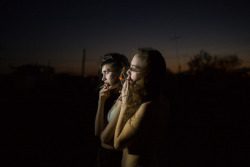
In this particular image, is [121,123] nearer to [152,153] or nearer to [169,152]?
[152,153]

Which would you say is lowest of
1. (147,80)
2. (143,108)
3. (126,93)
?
(143,108)

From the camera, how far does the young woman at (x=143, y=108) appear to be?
1.35 m

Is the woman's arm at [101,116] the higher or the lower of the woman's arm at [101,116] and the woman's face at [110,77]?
the lower

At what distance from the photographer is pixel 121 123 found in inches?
55.4

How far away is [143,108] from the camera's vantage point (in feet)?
4.34

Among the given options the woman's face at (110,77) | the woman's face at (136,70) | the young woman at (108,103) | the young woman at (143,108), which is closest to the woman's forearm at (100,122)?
the young woman at (108,103)

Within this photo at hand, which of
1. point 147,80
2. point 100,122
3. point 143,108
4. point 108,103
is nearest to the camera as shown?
point 143,108

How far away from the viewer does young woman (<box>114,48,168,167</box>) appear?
4.44 feet

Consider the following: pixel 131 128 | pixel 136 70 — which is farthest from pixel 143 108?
pixel 136 70

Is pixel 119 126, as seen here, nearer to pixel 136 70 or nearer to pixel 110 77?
pixel 136 70

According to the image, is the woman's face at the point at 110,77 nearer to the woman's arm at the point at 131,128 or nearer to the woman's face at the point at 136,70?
the woman's face at the point at 136,70

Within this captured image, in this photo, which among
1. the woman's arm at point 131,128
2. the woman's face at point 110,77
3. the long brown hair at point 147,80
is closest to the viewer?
the woman's arm at point 131,128

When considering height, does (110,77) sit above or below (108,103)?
above

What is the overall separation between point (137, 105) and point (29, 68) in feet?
154
